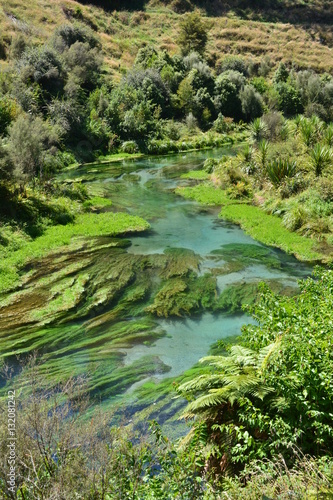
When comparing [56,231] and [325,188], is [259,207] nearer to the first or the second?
[325,188]

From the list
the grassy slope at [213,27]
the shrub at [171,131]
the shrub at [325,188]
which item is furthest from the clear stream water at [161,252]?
the grassy slope at [213,27]

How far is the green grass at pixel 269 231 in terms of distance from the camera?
45.4 feet

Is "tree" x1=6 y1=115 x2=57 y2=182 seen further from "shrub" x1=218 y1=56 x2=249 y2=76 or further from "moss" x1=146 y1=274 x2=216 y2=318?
"shrub" x1=218 y1=56 x2=249 y2=76

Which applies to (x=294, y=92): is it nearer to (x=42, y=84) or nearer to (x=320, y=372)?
(x=42, y=84)

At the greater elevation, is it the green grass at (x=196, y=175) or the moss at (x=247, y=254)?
the green grass at (x=196, y=175)

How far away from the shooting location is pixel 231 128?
4572cm

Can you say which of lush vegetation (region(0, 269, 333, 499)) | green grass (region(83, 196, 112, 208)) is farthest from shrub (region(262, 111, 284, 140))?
lush vegetation (region(0, 269, 333, 499))

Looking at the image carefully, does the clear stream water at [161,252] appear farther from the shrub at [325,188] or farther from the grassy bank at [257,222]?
the shrub at [325,188]

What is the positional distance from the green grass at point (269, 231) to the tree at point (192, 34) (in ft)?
138

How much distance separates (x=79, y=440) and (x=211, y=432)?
1.82 meters

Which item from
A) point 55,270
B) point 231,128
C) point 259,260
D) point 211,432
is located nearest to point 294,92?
point 231,128

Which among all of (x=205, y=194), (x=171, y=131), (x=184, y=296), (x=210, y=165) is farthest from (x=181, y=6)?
(x=184, y=296)

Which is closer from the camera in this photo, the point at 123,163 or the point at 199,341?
the point at 199,341

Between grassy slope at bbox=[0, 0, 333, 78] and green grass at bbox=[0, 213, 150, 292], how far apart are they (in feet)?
107
